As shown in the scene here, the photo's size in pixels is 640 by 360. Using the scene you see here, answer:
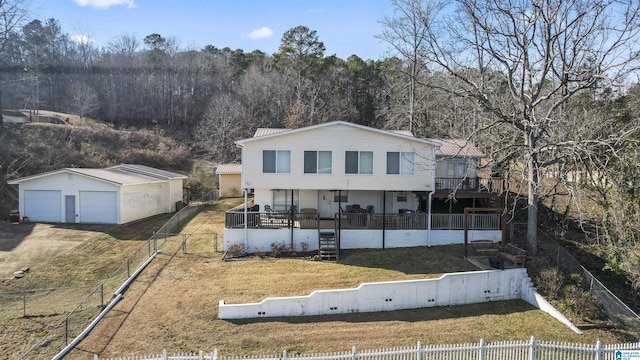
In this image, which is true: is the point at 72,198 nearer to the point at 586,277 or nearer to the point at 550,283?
the point at 550,283

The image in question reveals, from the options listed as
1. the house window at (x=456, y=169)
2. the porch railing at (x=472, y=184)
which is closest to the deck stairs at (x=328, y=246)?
the porch railing at (x=472, y=184)

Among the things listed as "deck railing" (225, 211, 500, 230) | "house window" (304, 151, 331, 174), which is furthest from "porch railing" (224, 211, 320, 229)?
"house window" (304, 151, 331, 174)

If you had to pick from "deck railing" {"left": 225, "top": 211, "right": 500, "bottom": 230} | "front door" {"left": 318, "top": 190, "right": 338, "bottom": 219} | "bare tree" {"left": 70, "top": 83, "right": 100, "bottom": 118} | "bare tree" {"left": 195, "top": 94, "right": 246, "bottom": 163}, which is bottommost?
"deck railing" {"left": 225, "top": 211, "right": 500, "bottom": 230}

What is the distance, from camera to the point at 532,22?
57.5 feet

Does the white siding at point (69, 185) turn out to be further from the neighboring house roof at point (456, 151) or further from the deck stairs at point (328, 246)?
the neighboring house roof at point (456, 151)

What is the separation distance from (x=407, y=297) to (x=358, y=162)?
766 centimetres

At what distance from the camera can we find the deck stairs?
18375 millimetres

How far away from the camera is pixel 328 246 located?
19016 mm

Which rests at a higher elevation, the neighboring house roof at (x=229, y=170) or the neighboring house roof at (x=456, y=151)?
the neighboring house roof at (x=456, y=151)

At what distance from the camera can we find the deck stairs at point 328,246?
18.4m

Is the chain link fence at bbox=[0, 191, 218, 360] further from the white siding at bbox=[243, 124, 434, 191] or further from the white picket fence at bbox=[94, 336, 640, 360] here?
the white siding at bbox=[243, 124, 434, 191]

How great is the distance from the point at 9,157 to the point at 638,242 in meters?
43.3

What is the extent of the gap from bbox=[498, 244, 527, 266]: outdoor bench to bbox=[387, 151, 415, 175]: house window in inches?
228

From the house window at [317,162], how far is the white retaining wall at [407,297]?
7302 millimetres
